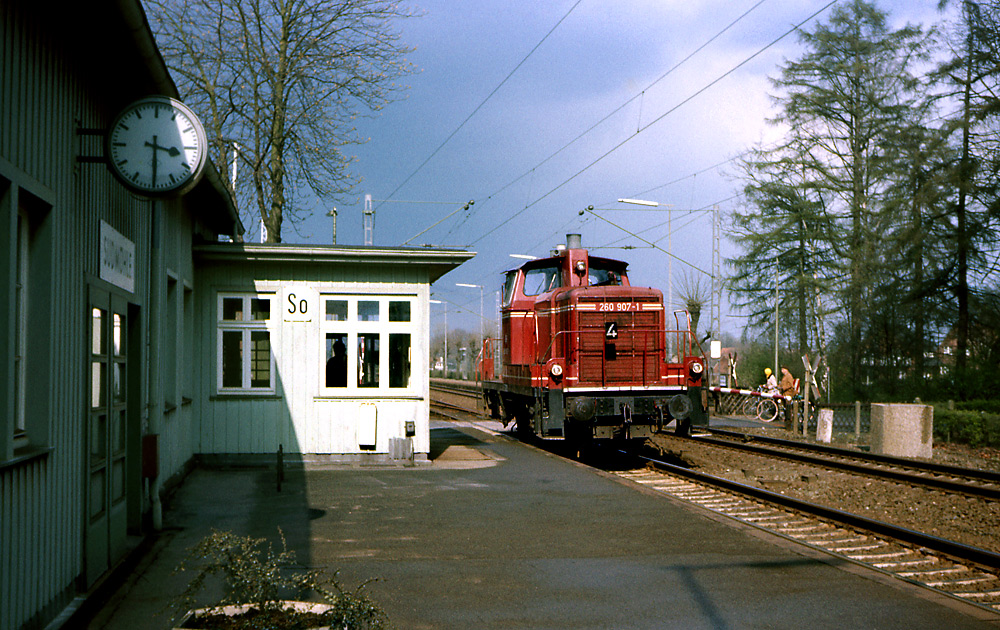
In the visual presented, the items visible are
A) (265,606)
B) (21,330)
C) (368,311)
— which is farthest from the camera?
(368,311)

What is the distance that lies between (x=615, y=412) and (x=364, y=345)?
4101 mm

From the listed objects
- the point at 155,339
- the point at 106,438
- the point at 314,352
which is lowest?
the point at 106,438

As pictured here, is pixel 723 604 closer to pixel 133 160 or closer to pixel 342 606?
pixel 342 606

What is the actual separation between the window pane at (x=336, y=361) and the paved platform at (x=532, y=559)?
7.17ft

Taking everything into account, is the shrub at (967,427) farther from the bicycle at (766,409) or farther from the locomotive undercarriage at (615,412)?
the locomotive undercarriage at (615,412)

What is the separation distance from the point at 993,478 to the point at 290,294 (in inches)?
420

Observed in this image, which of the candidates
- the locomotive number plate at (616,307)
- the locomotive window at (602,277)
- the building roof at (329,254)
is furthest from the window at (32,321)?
the locomotive window at (602,277)

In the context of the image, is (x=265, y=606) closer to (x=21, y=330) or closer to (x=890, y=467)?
(x=21, y=330)

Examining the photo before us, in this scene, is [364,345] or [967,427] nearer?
[364,345]

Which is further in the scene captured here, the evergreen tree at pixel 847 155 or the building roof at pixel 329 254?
the evergreen tree at pixel 847 155

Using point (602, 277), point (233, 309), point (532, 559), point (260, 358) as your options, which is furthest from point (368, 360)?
point (532, 559)

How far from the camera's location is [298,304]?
13953mm

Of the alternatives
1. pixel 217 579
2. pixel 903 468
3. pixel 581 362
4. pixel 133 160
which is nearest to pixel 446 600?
pixel 217 579

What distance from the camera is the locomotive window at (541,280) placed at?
1599cm
